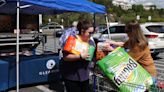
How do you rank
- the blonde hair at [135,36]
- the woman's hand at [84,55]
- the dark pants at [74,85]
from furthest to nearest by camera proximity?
the dark pants at [74,85] → the woman's hand at [84,55] → the blonde hair at [135,36]

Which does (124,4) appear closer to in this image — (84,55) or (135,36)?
(84,55)

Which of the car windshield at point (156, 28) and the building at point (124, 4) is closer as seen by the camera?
the car windshield at point (156, 28)

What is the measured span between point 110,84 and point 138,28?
808 mm

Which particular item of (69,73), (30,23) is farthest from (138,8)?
(69,73)

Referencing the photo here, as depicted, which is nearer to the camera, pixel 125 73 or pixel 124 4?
pixel 125 73

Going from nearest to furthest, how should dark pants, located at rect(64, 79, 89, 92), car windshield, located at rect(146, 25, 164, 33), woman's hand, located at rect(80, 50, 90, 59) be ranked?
woman's hand, located at rect(80, 50, 90, 59)
dark pants, located at rect(64, 79, 89, 92)
car windshield, located at rect(146, 25, 164, 33)

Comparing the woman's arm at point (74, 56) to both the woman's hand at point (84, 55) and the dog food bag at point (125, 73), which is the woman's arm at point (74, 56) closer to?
the woman's hand at point (84, 55)

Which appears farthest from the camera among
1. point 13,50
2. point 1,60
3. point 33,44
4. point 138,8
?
point 138,8

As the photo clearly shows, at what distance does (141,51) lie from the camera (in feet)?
13.6

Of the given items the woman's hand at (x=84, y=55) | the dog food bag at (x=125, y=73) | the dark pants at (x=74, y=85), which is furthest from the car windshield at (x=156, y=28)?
the dog food bag at (x=125, y=73)

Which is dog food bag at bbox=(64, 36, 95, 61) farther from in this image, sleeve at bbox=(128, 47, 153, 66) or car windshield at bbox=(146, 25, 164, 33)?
car windshield at bbox=(146, 25, 164, 33)

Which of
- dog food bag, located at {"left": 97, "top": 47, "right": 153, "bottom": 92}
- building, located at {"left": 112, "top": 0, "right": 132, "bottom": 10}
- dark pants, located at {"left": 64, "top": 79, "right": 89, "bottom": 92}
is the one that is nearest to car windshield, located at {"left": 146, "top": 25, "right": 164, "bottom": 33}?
dark pants, located at {"left": 64, "top": 79, "right": 89, "bottom": 92}

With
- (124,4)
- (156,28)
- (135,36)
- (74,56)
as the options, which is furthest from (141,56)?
(124,4)

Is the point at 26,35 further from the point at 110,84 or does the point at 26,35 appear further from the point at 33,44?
the point at 110,84
